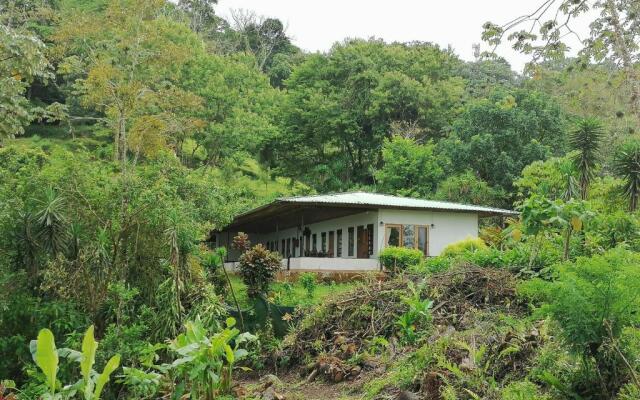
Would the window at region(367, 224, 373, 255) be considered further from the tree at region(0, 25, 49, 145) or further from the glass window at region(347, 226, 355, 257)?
the tree at region(0, 25, 49, 145)

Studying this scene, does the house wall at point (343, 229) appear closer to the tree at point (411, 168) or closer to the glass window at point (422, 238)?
the glass window at point (422, 238)

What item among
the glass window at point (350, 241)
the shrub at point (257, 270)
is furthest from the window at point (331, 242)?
the shrub at point (257, 270)

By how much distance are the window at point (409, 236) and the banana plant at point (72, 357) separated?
18.9m

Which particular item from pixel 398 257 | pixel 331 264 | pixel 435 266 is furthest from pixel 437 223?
pixel 435 266

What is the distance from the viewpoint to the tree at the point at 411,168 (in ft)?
125

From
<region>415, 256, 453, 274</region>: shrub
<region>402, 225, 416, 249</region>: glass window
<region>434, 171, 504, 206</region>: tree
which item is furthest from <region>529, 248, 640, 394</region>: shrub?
<region>434, 171, 504, 206</region>: tree

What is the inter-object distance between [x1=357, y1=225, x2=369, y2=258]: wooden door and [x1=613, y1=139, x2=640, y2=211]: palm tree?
436 inches

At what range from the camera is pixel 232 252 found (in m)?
40.7

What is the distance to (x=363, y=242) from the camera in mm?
26375

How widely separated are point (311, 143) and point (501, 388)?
1517 inches

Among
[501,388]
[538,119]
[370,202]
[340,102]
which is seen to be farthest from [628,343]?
[340,102]

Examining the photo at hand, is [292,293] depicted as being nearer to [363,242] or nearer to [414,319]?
[363,242]

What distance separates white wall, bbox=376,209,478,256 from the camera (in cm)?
2525

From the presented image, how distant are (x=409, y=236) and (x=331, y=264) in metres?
3.71
